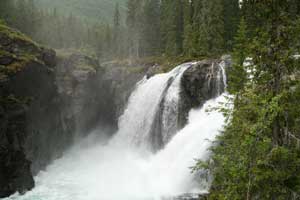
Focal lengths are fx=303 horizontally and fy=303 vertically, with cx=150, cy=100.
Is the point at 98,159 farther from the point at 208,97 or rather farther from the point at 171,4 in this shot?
the point at 171,4

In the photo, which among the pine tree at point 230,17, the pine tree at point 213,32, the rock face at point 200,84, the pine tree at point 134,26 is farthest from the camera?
the pine tree at point 134,26

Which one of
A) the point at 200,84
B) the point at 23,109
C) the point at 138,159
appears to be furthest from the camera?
the point at 138,159

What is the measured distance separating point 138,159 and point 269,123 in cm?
2313

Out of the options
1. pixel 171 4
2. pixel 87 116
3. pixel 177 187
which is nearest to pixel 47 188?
pixel 177 187

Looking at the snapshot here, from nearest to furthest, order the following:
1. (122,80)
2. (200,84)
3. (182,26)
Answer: (200,84), (122,80), (182,26)

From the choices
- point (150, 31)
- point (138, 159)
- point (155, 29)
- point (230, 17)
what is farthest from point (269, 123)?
point (155, 29)

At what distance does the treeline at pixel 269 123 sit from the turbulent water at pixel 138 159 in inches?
283

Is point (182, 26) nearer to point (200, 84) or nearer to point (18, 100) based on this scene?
point (200, 84)

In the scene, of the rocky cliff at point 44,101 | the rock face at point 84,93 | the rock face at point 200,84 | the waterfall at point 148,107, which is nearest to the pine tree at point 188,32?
the rocky cliff at point 44,101

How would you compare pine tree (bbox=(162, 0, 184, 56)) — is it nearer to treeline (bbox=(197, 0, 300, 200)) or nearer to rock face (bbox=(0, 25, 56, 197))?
rock face (bbox=(0, 25, 56, 197))

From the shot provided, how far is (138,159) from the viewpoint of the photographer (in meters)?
28.2

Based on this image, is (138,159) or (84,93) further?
(84,93)

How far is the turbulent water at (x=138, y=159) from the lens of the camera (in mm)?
19766

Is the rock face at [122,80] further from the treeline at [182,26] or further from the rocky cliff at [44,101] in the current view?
the treeline at [182,26]
